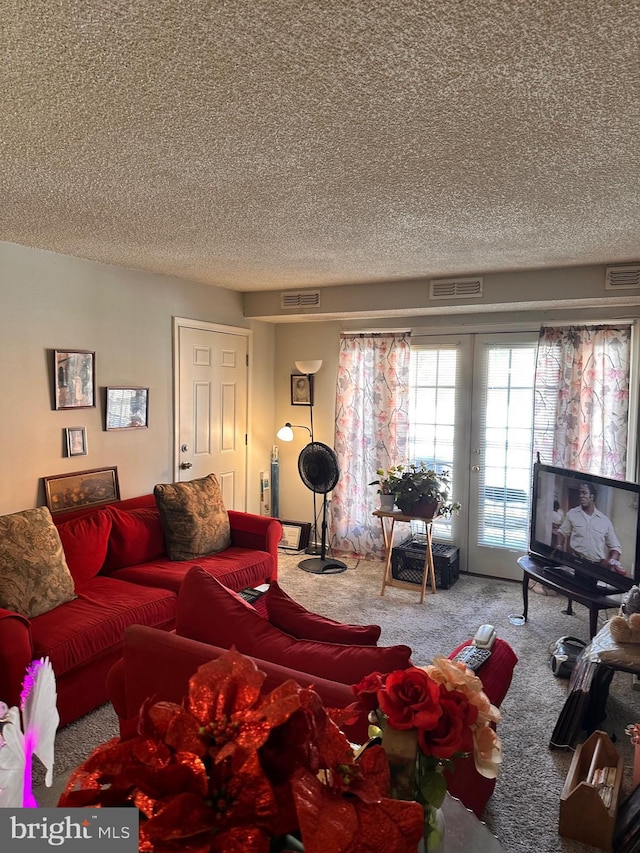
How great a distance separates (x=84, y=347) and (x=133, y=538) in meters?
1.33

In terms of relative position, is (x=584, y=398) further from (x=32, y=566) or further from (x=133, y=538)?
(x=32, y=566)

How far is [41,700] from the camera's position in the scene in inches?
25.3

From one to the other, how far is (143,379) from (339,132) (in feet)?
9.89

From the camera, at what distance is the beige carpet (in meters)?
2.34

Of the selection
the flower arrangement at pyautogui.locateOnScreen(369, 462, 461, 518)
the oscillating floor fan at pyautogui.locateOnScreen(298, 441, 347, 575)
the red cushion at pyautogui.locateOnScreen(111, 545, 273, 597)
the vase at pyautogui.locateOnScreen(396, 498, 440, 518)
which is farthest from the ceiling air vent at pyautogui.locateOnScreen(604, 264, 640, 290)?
the red cushion at pyautogui.locateOnScreen(111, 545, 273, 597)

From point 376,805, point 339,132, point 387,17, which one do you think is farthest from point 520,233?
point 376,805

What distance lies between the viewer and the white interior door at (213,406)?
489cm

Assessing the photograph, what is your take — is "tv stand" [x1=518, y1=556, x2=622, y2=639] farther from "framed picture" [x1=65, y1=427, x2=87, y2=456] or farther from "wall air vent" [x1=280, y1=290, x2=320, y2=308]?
"framed picture" [x1=65, y1=427, x2=87, y2=456]

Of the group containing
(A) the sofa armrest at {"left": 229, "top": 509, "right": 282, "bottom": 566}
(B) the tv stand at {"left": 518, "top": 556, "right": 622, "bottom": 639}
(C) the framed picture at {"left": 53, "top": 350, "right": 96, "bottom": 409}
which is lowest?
(B) the tv stand at {"left": 518, "top": 556, "right": 622, "bottom": 639}

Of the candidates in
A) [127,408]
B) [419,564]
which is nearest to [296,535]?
[419,564]

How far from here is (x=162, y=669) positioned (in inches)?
74.2

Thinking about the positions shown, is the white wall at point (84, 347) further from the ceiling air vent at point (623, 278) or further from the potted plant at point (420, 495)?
the ceiling air vent at point (623, 278)

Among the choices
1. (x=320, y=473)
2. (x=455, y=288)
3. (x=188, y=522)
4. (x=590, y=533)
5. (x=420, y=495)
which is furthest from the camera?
(x=320, y=473)

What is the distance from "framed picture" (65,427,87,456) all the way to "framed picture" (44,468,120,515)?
14cm
